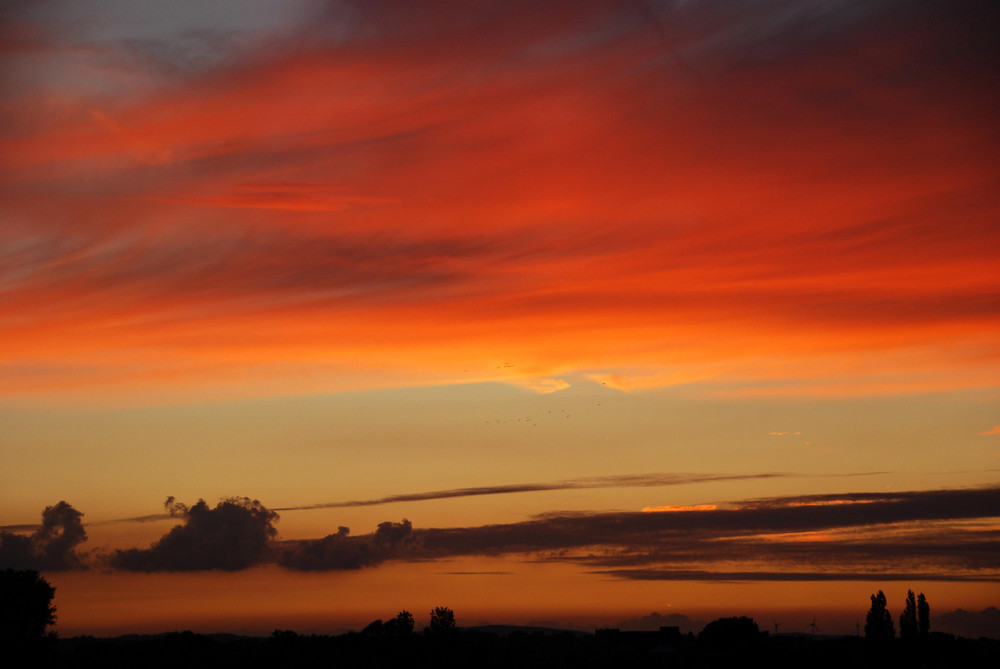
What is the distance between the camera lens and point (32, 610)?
15600 centimetres

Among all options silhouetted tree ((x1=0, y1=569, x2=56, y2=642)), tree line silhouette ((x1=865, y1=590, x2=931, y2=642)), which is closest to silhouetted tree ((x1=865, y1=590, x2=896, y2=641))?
tree line silhouette ((x1=865, y1=590, x2=931, y2=642))

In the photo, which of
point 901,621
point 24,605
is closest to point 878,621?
point 901,621

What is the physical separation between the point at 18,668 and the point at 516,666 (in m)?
75.8

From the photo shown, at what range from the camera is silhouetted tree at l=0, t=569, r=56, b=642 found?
154 metres

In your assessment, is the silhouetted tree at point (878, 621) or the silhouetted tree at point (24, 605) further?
the silhouetted tree at point (878, 621)

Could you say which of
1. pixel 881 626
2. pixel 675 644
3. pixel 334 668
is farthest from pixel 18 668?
Answer: pixel 881 626

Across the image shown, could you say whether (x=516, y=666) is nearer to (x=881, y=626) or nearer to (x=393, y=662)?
(x=393, y=662)

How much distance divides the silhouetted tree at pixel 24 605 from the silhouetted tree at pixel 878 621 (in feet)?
442

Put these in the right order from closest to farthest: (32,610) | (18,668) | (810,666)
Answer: (18,668) → (32,610) → (810,666)

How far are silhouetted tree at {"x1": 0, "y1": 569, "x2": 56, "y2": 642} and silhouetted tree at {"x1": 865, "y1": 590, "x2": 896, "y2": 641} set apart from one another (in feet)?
442

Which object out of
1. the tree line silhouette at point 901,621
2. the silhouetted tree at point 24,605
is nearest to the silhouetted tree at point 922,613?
the tree line silhouette at point 901,621

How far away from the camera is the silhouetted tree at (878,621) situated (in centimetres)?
18825

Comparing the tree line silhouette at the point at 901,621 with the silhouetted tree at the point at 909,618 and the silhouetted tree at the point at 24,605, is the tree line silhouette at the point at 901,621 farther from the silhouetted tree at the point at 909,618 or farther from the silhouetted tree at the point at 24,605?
the silhouetted tree at the point at 24,605

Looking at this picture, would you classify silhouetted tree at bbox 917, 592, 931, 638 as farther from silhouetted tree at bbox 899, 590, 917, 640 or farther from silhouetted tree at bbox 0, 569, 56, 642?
silhouetted tree at bbox 0, 569, 56, 642
